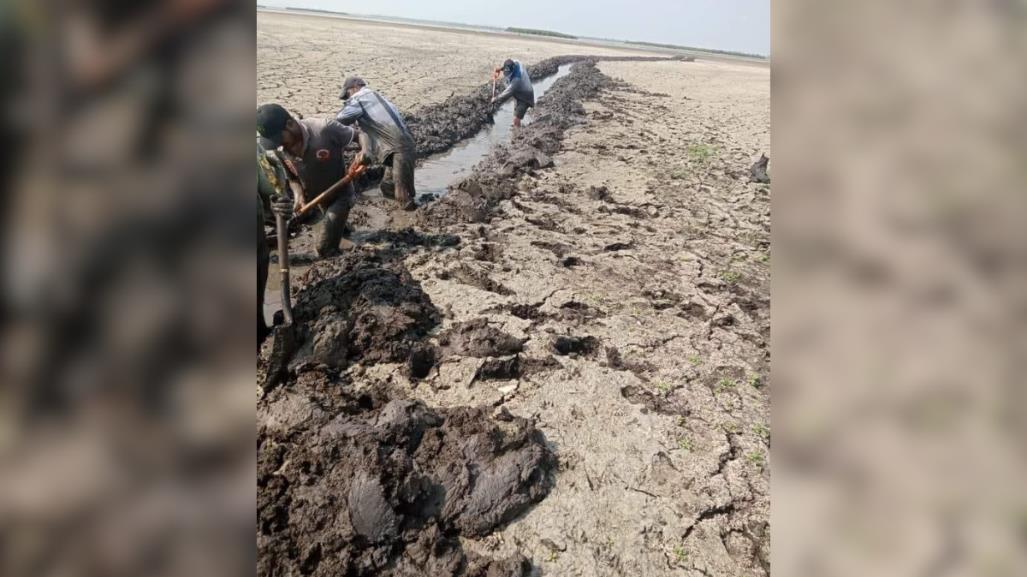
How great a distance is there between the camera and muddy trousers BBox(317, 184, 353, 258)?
5.95m

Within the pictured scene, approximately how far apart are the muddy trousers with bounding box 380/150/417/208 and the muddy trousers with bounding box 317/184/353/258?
1.57 m

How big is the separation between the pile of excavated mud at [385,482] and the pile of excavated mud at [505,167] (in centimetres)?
370

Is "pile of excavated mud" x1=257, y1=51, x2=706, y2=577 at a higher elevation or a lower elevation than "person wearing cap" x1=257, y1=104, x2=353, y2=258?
lower

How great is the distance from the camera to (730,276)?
20.1ft

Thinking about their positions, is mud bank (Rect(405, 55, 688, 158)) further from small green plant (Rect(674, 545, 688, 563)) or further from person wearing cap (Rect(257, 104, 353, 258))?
small green plant (Rect(674, 545, 688, 563))

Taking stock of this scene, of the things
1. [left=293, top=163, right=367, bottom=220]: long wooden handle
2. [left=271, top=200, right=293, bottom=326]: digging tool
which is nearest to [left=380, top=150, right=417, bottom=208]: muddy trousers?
[left=293, top=163, right=367, bottom=220]: long wooden handle

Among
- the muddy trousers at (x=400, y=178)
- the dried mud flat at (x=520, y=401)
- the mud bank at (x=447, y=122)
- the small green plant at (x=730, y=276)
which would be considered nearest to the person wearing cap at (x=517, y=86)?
the mud bank at (x=447, y=122)

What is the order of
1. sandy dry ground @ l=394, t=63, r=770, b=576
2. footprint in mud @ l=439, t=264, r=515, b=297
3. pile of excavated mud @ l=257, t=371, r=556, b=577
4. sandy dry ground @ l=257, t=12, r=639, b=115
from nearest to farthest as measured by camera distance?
pile of excavated mud @ l=257, t=371, r=556, b=577
sandy dry ground @ l=394, t=63, r=770, b=576
footprint in mud @ l=439, t=264, r=515, b=297
sandy dry ground @ l=257, t=12, r=639, b=115

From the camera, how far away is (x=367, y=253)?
5.84m

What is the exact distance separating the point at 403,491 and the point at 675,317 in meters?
3.15

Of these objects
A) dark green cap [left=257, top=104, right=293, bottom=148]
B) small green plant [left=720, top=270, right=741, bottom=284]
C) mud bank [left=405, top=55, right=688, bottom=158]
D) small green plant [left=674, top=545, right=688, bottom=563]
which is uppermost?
mud bank [left=405, top=55, right=688, bottom=158]
